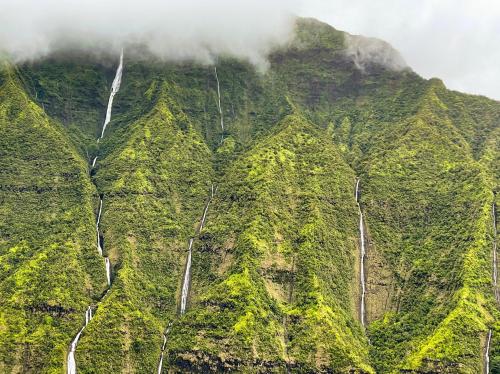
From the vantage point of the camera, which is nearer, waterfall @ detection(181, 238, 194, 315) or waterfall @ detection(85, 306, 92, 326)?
waterfall @ detection(85, 306, 92, 326)

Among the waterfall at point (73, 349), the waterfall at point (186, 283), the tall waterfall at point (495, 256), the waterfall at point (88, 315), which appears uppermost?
the tall waterfall at point (495, 256)

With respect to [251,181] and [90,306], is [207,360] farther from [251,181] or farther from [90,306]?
[251,181]

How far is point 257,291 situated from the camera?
169625mm

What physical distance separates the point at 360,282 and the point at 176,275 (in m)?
44.8

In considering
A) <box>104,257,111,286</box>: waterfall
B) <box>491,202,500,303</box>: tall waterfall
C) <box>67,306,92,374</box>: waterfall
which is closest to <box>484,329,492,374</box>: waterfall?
<box>491,202,500,303</box>: tall waterfall

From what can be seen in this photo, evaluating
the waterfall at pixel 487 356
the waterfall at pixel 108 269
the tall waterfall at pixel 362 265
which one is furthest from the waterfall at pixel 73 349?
the waterfall at pixel 487 356

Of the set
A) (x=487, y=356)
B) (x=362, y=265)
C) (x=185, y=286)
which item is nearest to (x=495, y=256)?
(x=487, y=356)

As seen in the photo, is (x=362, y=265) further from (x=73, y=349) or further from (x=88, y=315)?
(x=73, y=349)

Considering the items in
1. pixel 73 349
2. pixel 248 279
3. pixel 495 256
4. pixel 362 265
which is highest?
pixel 495 256

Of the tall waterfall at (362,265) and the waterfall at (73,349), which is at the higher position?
the tall waterfall at (362,265)

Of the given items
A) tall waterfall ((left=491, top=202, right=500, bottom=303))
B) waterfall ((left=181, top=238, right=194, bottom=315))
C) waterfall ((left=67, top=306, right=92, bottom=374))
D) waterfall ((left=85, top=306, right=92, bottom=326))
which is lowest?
waterfall ((left=67, top=306, right=92, bottom=374))

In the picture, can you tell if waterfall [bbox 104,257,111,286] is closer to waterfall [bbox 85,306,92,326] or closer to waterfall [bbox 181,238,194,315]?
waterfall [bbox 85,306,92,326]

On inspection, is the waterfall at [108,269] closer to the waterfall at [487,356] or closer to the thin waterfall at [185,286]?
the thin waterfall at [185,286]

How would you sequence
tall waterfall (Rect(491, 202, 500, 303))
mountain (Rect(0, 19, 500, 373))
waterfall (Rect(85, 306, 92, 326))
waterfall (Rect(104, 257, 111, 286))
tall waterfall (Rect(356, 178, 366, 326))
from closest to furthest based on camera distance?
mountain (Rect(0, 19, 500, 373)) < waterfall (Rect(85, 306, 92, 326)) < tall waterfall (Rect(491, 202, 500, 303)) < waterfall (Rect(104, 257, 111, 286)) < tall waterfall (Rect(356, 178, 366, 326))
